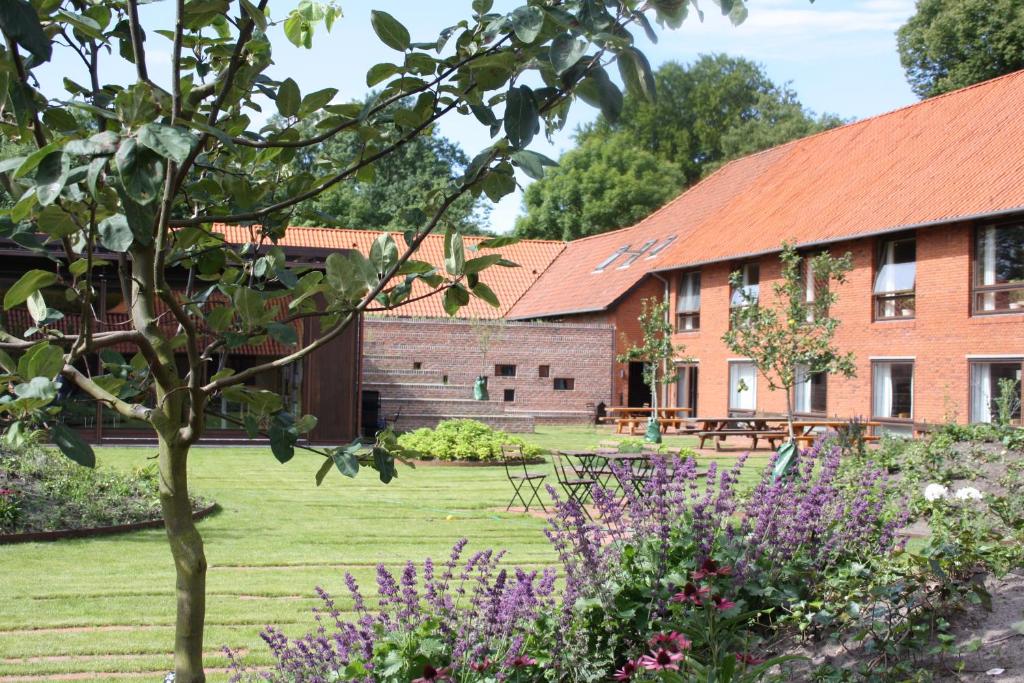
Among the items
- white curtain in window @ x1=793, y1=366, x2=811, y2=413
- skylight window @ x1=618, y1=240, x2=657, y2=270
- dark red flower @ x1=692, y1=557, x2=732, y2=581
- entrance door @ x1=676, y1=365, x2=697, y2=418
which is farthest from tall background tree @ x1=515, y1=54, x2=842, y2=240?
dark red flower @ x1=692, y1=557, x2=732, y2=581

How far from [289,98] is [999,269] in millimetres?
22426

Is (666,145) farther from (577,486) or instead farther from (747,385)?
(577,486)

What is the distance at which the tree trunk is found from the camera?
2.80 m

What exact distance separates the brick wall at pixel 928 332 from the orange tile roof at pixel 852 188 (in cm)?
77

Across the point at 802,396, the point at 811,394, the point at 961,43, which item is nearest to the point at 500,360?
the point at 802,396

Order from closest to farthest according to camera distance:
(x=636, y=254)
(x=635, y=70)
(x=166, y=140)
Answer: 1. (x=166, y=140)
2. (x=635, y=70)
3. (x=636, y=254)

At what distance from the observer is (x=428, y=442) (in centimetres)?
2064

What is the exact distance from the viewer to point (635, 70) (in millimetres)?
2020

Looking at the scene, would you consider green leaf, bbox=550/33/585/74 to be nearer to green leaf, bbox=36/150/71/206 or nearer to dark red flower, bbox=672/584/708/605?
green leaf, bbox=36/150/71/206

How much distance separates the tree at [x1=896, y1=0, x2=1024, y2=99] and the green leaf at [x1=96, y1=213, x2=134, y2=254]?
148 ft

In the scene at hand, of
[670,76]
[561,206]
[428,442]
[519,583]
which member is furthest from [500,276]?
[519,583]

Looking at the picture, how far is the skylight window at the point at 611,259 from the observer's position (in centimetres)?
3919

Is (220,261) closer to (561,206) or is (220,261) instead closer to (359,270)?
(359,270)

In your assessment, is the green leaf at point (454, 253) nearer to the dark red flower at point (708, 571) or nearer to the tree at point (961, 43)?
the dark red flower at point (708, 571)
